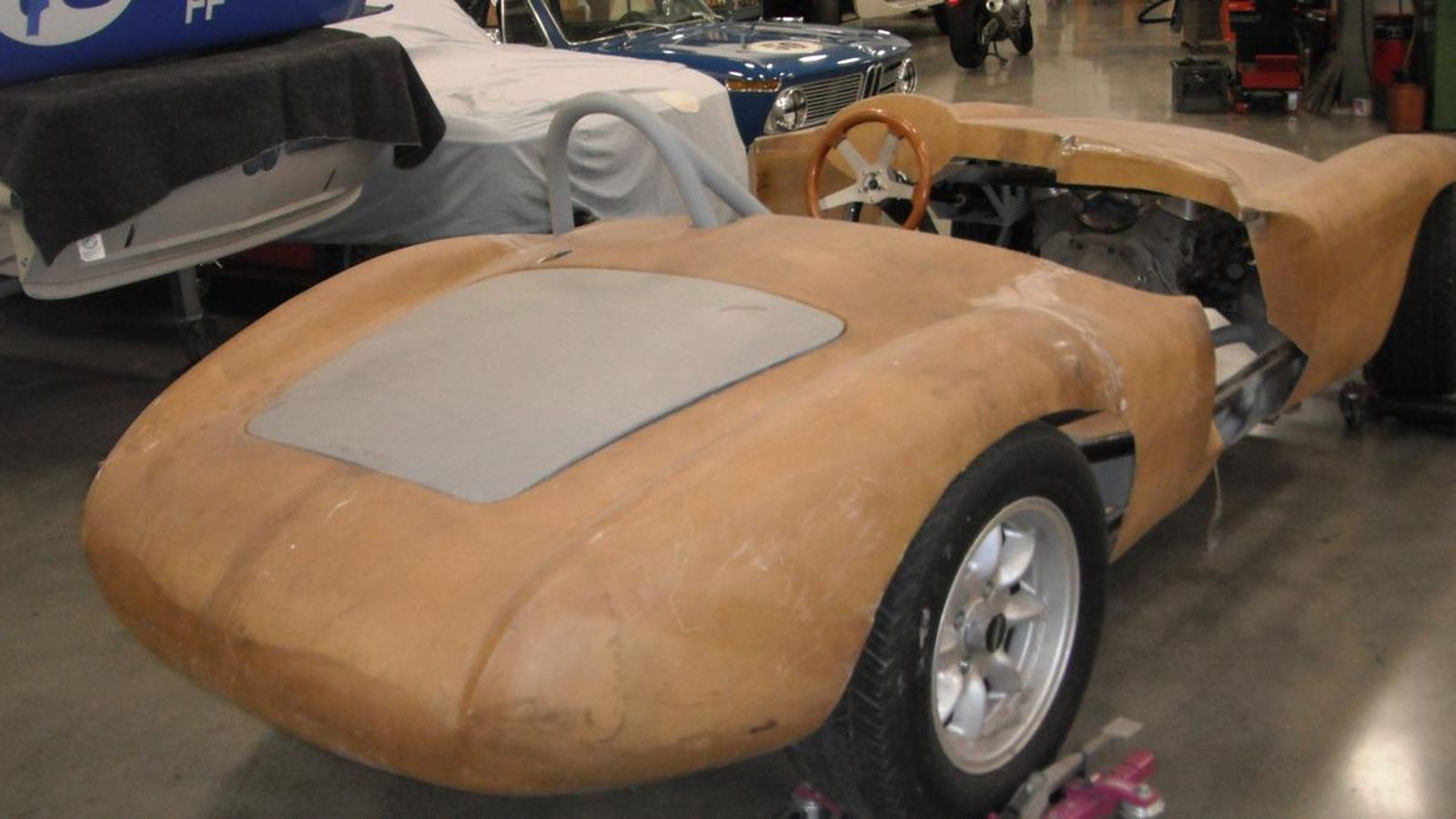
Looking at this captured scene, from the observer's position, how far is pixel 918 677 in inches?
84.8

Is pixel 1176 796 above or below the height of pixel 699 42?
below

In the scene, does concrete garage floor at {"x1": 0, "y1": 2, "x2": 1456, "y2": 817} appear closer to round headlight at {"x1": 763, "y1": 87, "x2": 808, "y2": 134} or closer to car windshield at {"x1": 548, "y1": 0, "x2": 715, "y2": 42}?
round headlight at {"x1": 763, "y1": 87, "x2": 808, "y2": 134}

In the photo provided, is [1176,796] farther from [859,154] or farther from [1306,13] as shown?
[1306,13]

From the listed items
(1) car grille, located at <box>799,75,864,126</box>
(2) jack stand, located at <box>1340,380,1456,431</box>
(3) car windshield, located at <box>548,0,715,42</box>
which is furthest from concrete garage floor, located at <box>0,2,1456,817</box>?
(3) car windshield, located at <box>548,0,715,42</box>

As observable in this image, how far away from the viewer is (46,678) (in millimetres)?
3338

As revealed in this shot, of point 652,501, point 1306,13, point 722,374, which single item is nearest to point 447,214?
point 722,374

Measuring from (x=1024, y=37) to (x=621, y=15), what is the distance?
21.3 ft

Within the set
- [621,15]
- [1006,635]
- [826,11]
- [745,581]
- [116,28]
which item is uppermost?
[116,28]

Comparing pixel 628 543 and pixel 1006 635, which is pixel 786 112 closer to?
pixel 1006 635

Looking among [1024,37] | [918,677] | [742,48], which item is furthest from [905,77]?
[918,677]

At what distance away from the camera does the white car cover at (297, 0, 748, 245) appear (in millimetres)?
5203

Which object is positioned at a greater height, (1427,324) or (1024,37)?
(1024,37)

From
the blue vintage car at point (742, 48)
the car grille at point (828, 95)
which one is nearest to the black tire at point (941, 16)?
the blue vintage car at point (742, 48)

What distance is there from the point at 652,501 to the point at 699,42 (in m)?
5.71
